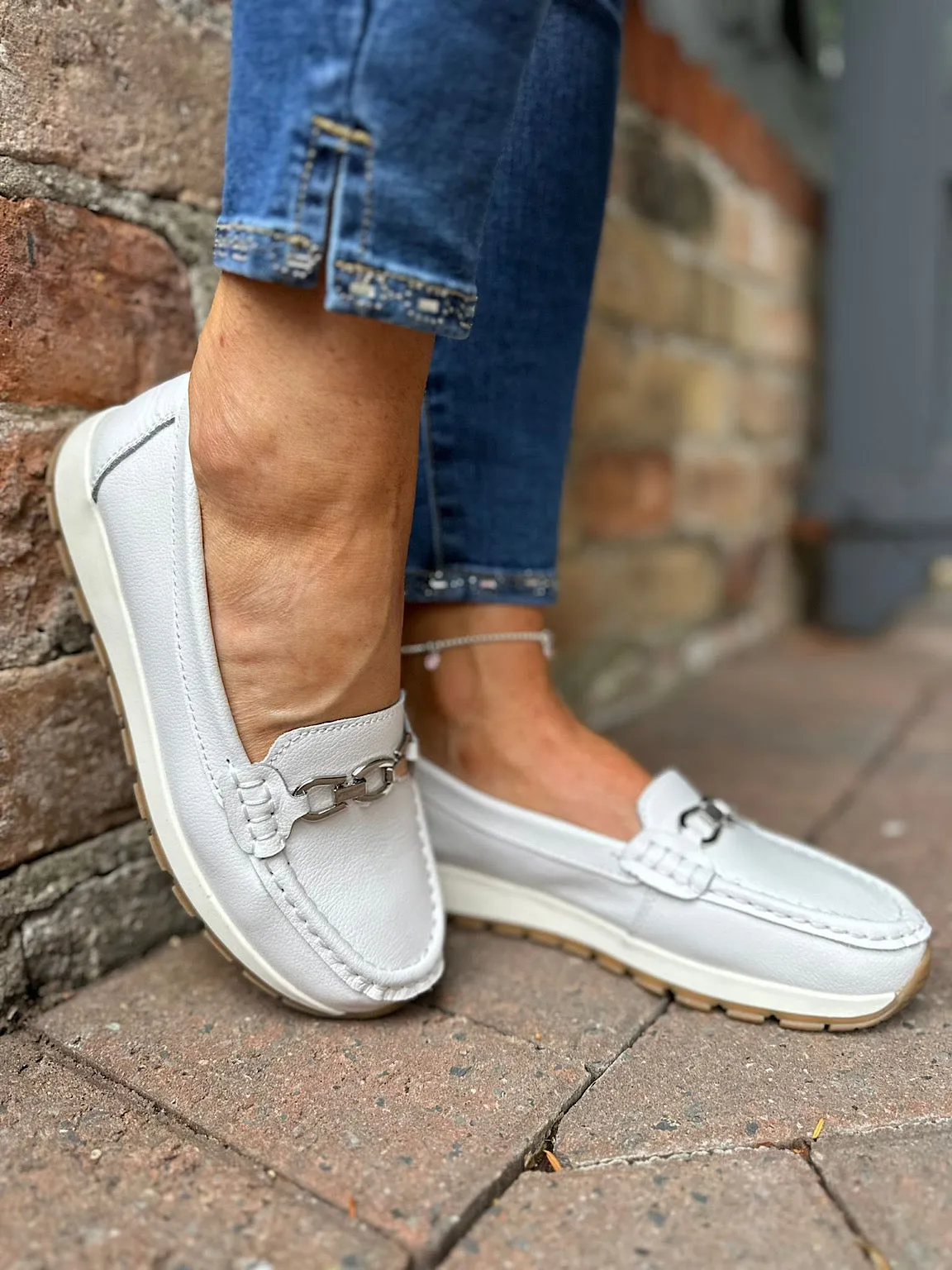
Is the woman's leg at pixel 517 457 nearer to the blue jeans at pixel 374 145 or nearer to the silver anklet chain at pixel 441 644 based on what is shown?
the silver anklet chain at pixel 441 644

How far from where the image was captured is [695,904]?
2.09 feet

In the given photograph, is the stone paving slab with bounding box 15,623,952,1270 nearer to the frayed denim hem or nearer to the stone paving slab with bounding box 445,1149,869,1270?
the stone paving slab with bounding box 445,1149,869,1270

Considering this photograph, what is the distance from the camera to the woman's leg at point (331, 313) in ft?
1.43

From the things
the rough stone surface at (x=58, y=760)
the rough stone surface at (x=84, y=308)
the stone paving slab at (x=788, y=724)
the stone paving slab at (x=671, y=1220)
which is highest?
the rough stone surface at (x=84, y=308)

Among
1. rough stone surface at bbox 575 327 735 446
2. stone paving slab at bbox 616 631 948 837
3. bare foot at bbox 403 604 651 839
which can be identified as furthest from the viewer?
rough stone surface at bbox 575 327 735 446

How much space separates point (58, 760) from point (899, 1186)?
1.80 ft

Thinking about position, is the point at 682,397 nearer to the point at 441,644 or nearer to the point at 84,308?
the point at 441,644

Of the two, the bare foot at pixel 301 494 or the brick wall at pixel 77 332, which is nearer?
the bare foot at pixel 301 494

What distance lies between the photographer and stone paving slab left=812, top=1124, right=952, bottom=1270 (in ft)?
1.44

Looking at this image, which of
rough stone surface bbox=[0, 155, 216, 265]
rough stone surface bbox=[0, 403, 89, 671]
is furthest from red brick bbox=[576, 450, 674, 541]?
rough stone surface bbox=[0, 403, 89, 671]

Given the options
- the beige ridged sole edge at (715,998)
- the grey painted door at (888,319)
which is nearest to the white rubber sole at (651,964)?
the beige ridged sole edge at (715,998)

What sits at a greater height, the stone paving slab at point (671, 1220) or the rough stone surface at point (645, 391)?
the rough stone surface at point (645, 391)

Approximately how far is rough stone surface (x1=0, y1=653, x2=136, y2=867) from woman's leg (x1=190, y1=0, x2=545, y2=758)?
0.15 m

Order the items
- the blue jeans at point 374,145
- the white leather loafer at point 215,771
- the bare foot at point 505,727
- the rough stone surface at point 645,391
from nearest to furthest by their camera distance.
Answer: the blue jeans at point 374,145 < the white leather loafer at point 215,771 < the bare foot at point 505,727 < the rough stone surface at point 645,391
